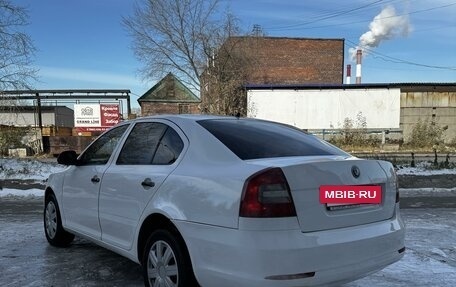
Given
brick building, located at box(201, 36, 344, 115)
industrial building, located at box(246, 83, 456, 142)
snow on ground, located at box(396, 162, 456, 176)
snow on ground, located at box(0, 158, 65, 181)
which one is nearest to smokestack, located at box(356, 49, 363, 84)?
brick building, located at box(201, 36, 344, 115)

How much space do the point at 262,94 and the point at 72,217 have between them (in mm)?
26225

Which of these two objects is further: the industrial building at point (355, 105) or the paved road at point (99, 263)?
the industrial building at point (355, 105)

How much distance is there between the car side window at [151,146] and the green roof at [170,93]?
94.1ft

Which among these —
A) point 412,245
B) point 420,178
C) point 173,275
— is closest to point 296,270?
point 173,275

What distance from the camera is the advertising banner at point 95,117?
91.8 feet

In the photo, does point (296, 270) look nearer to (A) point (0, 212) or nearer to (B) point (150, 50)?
(A) point (0, 212)

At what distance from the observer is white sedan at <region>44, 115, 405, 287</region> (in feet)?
10.1

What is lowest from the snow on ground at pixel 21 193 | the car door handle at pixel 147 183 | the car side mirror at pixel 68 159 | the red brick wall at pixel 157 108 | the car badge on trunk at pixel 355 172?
the snow on ground at pixel 21 193

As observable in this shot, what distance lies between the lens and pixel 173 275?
3615 millimetres

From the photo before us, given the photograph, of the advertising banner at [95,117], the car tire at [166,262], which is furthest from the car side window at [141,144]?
the advertising banner at [95,117]

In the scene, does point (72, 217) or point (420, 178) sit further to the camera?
point (420, 178)

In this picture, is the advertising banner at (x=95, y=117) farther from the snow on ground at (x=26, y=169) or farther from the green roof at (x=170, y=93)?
the snow on ground at (x=26, y=169)

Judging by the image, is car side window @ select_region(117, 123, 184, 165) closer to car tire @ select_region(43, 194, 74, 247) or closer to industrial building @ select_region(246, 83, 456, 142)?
car tire @ select_region(43, 194, 74, 247)

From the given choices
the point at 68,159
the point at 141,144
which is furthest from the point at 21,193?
the point at 141,144
